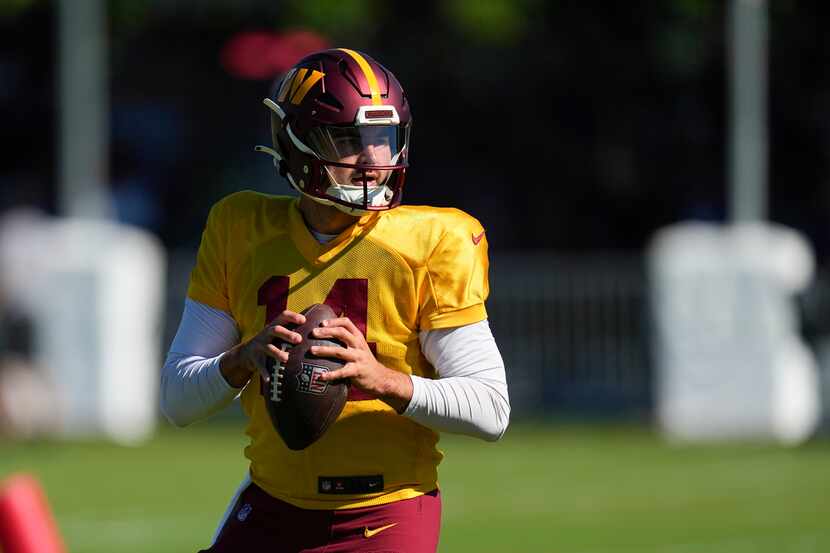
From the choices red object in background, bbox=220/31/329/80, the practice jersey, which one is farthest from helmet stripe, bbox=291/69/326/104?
red object in background, bbox=220/31/329/80

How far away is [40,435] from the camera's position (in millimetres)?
16297

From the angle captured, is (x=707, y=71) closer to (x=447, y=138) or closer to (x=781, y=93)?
(x=781, y=93)

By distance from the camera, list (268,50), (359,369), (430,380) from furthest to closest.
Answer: (268,50) → (430,380) → (359,369)

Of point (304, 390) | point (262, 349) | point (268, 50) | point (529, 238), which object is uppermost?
point (268, 50)

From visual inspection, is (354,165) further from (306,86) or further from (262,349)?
(262,349)

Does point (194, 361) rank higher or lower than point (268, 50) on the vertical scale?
lower

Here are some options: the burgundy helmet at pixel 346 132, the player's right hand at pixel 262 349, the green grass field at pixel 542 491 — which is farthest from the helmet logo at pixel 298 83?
the green grass field at pixel 542 491

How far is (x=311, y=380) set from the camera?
459 cm

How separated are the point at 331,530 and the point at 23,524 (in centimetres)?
78

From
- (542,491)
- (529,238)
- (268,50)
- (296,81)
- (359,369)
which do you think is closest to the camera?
(359,369)

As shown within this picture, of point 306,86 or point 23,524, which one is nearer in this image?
point 23,524

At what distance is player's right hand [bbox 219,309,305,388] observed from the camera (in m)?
4.59

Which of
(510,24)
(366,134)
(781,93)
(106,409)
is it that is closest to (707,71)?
Answer: (781,93)

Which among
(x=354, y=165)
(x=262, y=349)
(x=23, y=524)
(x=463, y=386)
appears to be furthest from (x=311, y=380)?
(x=23, y=524)
